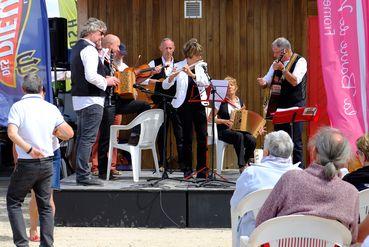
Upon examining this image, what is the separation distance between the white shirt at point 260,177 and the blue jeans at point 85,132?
11.7 ft

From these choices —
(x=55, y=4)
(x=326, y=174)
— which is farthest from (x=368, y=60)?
(x=55, y=4)

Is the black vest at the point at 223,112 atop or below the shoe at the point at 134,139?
atop

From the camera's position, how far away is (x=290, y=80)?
9234 mm

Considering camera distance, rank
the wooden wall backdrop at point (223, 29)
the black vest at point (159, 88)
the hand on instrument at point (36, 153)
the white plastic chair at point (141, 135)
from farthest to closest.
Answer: the wooden wall backdrop at point (223, 29), the black vest at point (159, 88), the white plastic chair at point (141, 135), the hand on instrument at point (36, 153)

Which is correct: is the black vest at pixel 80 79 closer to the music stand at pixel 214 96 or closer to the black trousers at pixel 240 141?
the music stand at pixel 214 96

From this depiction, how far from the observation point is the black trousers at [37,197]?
6406 millimetres

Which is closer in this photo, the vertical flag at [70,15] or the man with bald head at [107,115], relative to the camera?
the man with bald head at [107,115]

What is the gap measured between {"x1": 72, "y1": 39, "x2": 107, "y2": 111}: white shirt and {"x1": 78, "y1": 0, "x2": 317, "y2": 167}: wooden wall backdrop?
8.00 feet

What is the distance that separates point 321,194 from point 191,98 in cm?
515

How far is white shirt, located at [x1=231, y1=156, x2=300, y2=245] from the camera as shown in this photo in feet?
16.7

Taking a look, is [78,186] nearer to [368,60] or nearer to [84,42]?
[84,42]

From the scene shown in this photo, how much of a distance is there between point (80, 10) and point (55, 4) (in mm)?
1730

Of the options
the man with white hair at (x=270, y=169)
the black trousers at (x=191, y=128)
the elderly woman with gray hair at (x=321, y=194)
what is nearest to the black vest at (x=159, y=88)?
the black trousers at (x=191, y=128)

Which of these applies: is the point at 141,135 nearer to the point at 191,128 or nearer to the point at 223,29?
the point at 191,128
